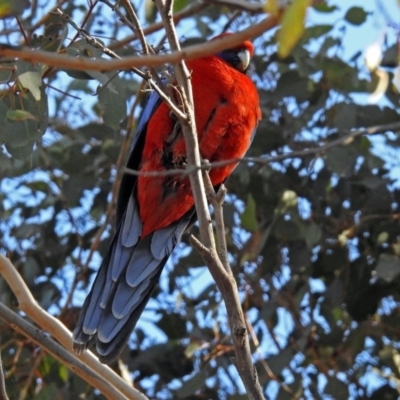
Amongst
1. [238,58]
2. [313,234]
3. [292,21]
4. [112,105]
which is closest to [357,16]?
[238,58]

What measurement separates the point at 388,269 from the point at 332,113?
750 mm

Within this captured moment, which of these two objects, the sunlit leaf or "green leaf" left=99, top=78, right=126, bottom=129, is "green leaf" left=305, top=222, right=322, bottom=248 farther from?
the sunlit leaf

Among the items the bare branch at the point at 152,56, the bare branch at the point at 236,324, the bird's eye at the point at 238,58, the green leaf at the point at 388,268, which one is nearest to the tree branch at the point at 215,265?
the bare branch at the point at 236,324

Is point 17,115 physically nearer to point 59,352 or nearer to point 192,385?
point 59,352

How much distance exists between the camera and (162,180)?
2.87m

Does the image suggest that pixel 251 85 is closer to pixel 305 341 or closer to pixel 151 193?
pixel 151 193

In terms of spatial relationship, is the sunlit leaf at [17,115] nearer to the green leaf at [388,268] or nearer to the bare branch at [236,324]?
the bare branch at [236,324]

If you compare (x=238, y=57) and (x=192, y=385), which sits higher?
(x=238, y=57)

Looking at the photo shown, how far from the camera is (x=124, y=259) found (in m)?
2.72

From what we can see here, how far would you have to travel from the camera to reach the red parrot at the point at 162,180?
268 centimetres

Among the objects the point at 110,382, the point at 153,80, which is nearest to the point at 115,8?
the point at 153,80

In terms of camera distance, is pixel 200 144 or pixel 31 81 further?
pixel 200 144

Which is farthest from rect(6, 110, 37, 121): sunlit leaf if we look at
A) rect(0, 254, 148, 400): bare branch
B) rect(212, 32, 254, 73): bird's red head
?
rect(212, 32, 254, 73): bird's red head

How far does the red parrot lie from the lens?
268cm
